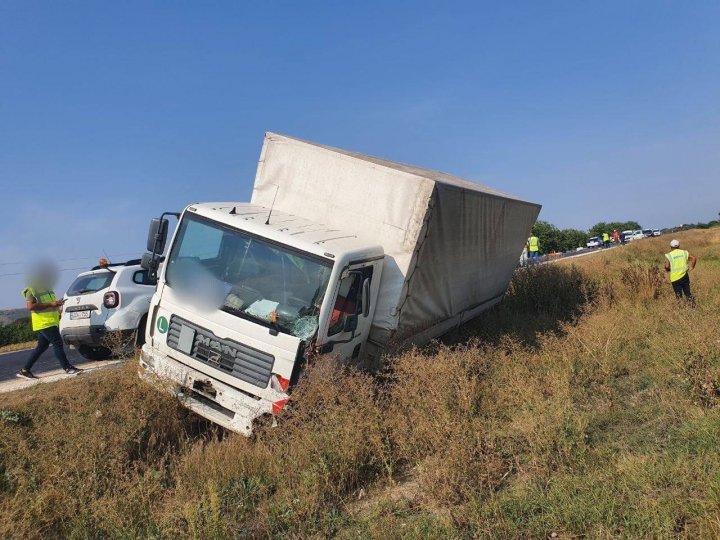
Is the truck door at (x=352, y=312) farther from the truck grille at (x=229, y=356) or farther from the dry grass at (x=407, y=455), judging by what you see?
the truck grille at (x=229, y=356)

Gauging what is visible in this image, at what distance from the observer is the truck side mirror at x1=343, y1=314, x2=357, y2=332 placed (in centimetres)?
582

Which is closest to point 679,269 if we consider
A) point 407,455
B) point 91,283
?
point 407,455

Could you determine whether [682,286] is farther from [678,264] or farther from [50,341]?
→ [50,341]

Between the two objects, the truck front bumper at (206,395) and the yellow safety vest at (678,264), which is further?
the yellow safety vest at (678,264)

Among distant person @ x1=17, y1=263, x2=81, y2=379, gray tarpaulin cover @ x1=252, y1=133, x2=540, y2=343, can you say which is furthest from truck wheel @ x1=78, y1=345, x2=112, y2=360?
gray tarpaulin cover @ x1=252, y1=133, x2=540, y2=343

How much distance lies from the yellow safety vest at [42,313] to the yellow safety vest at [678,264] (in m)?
10.8

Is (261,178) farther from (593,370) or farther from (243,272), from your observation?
(593,370)

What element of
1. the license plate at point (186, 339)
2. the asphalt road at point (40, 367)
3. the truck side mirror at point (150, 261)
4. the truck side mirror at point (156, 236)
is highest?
the truck side mirror at point (156, 236)

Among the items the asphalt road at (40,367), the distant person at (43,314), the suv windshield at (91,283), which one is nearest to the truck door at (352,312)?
the asphalt road at (40,367)

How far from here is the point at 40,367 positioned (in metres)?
9.12

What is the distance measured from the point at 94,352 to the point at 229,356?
215 inches

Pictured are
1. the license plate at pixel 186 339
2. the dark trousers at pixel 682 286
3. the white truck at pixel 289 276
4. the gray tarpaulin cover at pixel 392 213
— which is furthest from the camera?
the dark trousers at pixel 682 286

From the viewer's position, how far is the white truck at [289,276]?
5309 mm

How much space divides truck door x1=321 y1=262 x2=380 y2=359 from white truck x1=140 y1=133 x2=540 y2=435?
15mm
